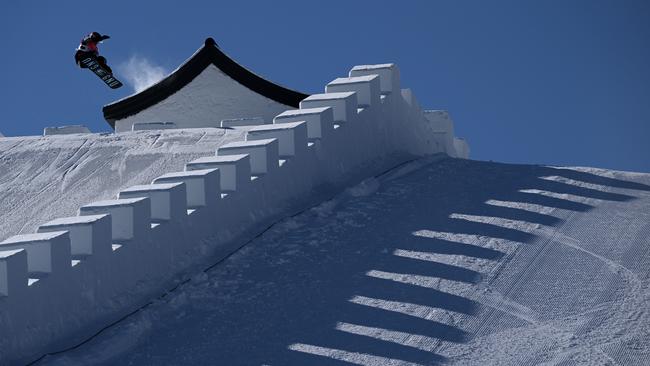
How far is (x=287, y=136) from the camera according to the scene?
10422mm

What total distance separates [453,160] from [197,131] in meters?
3.39

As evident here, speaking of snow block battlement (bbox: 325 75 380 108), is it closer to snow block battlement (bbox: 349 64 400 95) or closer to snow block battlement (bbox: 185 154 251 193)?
snow block battlement (bbox: 349 64 400 95)

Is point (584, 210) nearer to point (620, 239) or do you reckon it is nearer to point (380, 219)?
point (620, 239)

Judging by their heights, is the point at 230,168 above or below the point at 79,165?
above

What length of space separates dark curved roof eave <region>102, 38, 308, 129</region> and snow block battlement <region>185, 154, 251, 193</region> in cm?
866

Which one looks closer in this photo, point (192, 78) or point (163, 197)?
point (163, 197)

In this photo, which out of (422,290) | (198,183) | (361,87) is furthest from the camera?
(361,87)

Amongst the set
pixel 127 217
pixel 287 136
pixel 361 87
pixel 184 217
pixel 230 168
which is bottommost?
pixel 184 217

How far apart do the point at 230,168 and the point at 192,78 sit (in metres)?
9.99

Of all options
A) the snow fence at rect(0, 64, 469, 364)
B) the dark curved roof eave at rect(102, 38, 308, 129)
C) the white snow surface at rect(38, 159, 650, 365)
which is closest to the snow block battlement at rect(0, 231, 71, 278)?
the snow fence at rect(0, 64, 469, 364)

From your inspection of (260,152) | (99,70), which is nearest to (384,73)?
(260,152)

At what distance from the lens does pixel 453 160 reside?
12758 millimetres

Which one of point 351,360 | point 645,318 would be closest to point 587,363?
point 645,318

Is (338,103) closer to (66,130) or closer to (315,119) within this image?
(315,119)
